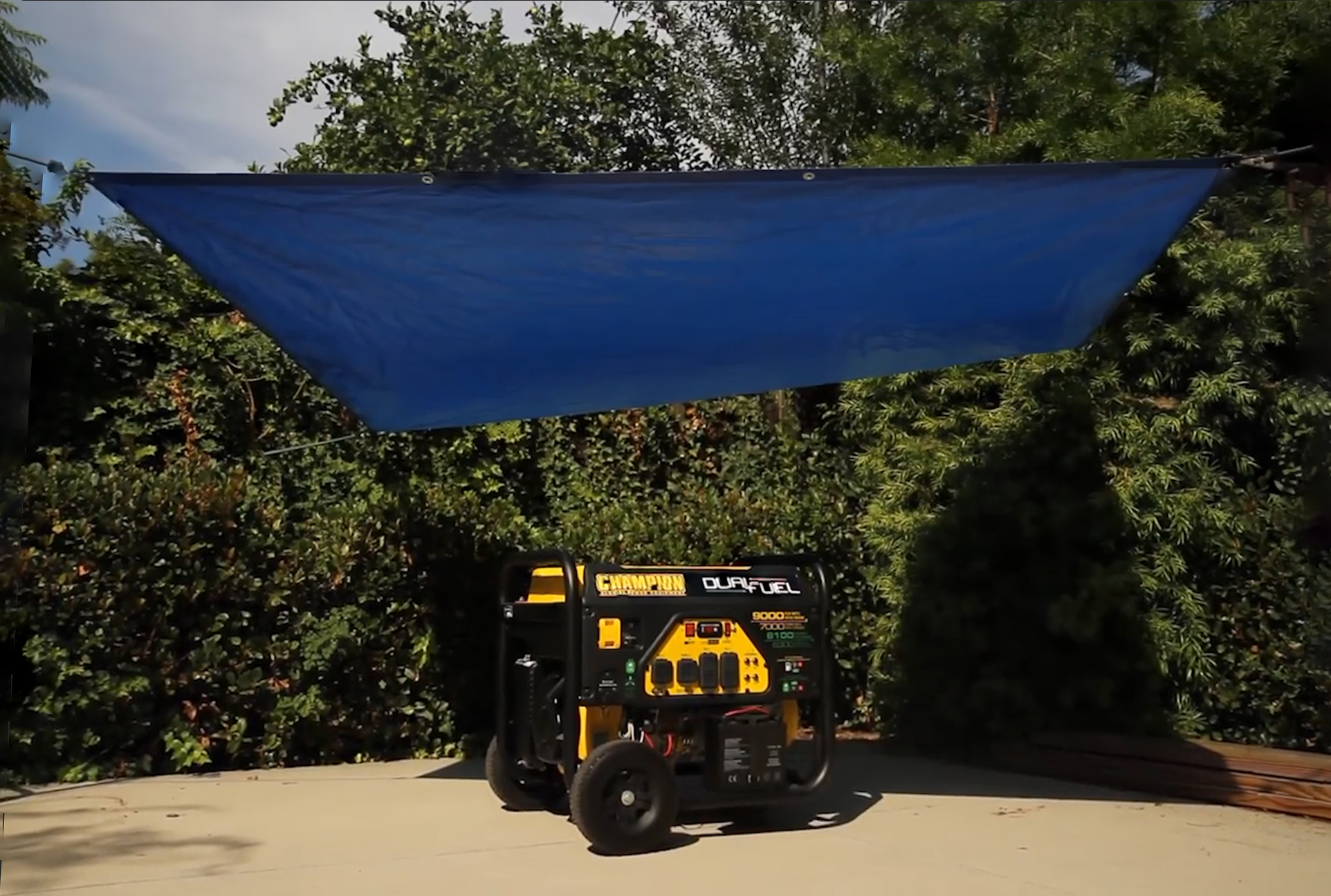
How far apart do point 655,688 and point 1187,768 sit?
3.04 metres

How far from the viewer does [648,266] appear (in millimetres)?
5117

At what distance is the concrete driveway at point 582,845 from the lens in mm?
4645

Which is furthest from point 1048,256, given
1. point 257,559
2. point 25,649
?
point 25,649

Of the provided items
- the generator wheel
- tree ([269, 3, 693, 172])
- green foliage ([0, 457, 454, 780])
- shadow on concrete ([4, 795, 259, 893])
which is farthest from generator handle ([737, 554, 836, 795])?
tree ([269, 3, 693, 172])

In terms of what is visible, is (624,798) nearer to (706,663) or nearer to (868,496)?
(706,663)

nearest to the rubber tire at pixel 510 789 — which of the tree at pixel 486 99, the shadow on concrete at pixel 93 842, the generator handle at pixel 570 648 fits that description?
the generator handle at pixel 570 648

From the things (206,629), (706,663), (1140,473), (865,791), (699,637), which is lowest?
(865,791)

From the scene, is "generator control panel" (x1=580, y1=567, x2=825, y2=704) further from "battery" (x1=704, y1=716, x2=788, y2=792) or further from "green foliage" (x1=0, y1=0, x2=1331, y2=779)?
"green foliage" (x1=0, y1=0, x2=1331, y2=779)

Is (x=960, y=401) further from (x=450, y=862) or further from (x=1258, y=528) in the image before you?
(x=450, y=862)

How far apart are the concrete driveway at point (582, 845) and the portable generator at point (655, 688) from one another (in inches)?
8.3

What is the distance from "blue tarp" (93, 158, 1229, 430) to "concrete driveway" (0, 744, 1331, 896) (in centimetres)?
199

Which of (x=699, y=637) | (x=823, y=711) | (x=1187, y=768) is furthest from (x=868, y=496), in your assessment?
(x=699, y=637)

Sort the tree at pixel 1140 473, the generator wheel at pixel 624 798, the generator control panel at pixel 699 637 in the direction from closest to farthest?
the generator wheel at pixel 624 798
the generator control panel at pixel 699 637
the tree at pixel 1140 473

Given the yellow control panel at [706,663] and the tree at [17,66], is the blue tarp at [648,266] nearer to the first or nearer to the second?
the tree at [17,66]
